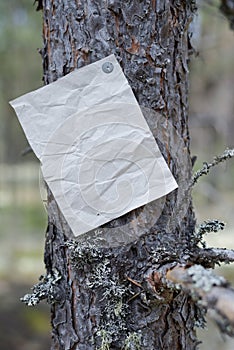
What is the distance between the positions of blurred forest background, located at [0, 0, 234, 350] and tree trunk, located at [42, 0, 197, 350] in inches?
65.2

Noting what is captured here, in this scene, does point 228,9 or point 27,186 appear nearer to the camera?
point 228,9

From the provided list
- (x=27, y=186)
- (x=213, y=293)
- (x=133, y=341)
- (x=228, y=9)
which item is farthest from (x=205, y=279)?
(x=27, y=186)

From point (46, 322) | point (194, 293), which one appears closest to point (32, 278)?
point (46, 322)

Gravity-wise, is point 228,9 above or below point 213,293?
above

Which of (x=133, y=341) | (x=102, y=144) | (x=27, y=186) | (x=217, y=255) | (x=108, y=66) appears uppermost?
(x=27, y=186)

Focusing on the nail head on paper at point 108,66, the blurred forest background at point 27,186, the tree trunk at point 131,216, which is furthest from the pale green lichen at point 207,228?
the blurred forest background at point 27,186

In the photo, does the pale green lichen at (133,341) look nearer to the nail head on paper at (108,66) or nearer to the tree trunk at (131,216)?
the tree trunk at (131,216)

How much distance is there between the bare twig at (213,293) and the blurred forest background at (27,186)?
1.94 metres

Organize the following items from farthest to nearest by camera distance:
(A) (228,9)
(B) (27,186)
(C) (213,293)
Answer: (B) (27,186) → (A) (228,9) → (C) (213,293)

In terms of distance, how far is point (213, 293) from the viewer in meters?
0.49

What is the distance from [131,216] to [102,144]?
0.13 meters

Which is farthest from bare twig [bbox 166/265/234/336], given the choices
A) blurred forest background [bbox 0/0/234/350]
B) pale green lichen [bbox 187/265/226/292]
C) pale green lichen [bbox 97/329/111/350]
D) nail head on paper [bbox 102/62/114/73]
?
blurred forest background [bbox 0/0/234/350]

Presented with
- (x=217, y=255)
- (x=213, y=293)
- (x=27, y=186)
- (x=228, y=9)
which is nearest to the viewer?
(x=213, y=293)

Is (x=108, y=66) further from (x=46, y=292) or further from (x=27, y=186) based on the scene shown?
(x=27, y=186)
